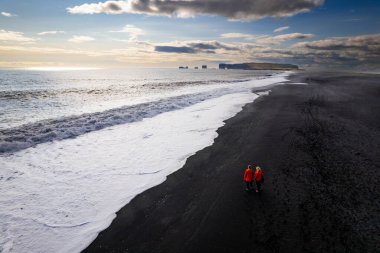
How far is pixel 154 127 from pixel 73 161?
7.69 m

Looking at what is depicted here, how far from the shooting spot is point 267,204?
8141mm

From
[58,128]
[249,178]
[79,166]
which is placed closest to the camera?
[249,178]

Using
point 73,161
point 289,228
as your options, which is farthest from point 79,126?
point 289,228

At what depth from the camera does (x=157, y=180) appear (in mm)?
10242

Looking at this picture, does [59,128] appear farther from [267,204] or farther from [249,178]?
[267,204]

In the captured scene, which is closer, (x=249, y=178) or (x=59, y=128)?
(x=249, y=178)

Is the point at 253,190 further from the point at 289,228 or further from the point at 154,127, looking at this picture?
the point at 154,127

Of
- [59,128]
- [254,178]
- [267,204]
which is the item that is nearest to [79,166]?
[59,128]

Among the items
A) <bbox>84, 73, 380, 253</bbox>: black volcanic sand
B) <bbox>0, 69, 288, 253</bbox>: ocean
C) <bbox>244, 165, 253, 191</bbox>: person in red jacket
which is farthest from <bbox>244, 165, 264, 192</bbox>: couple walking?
<bbox>0, 69, 288, 253</bbox>: ocean

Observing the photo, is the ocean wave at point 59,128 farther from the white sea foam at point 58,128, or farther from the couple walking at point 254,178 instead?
the couple walking at point 254,178

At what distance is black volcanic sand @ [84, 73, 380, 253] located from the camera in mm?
6465

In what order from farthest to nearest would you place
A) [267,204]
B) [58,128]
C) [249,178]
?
[58,128]
[249,178]
[267,204]

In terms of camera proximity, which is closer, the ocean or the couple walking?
the ocean

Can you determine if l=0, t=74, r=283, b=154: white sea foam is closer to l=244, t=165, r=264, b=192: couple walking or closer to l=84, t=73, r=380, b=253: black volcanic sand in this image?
l=84, t=73, r=380, b=253: black volcanic sand
